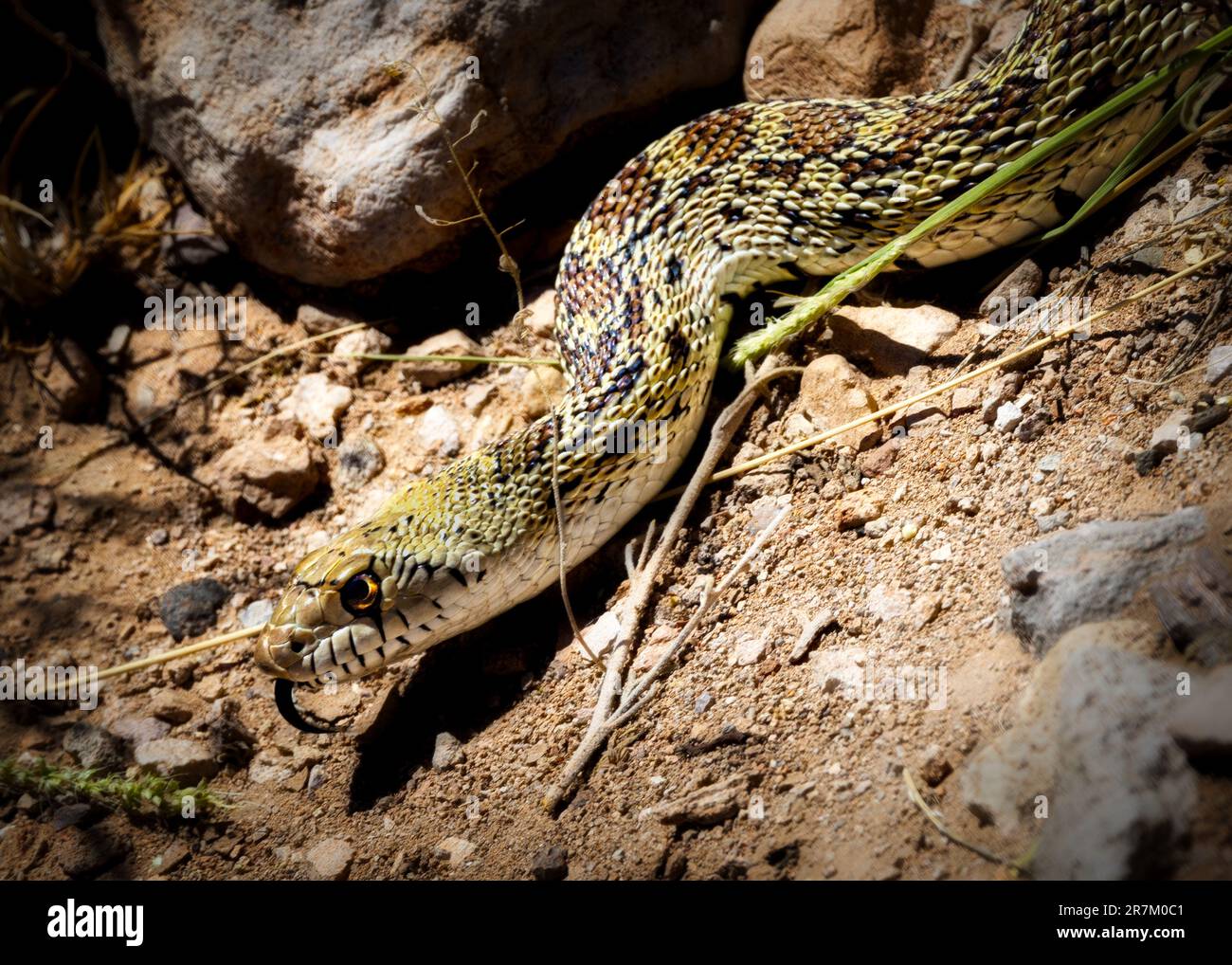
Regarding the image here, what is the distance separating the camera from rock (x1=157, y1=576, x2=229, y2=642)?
16.6 ft

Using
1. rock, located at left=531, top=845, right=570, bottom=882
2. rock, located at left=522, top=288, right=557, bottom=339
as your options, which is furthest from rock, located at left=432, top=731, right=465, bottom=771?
rock, located at left=522, top=288, right=557, bottom=339

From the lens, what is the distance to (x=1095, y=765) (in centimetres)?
252

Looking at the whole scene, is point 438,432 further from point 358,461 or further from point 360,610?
point 360,610

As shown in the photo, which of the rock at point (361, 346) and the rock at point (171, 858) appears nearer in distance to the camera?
the rock at point (171, 858)

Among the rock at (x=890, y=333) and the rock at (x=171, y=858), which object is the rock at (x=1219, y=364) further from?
the rock at (x=171, y=858)

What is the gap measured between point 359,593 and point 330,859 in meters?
1.02

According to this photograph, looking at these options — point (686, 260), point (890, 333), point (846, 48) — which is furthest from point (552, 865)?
point (846, 48)

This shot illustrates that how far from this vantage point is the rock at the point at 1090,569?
2871 millimetres

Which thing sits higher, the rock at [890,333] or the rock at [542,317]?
the rock at [890,333]

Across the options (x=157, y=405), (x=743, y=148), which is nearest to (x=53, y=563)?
(x=157, y=405)

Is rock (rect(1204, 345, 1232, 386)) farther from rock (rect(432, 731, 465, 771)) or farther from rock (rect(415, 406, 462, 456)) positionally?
rock (rect(415, 406, 462, 456))

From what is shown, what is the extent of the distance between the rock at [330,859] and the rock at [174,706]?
3.83 ft

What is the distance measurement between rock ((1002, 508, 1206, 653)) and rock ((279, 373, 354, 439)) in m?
3.86

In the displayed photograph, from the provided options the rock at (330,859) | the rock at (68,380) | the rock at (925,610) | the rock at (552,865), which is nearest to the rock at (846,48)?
the rock at (925,610)
